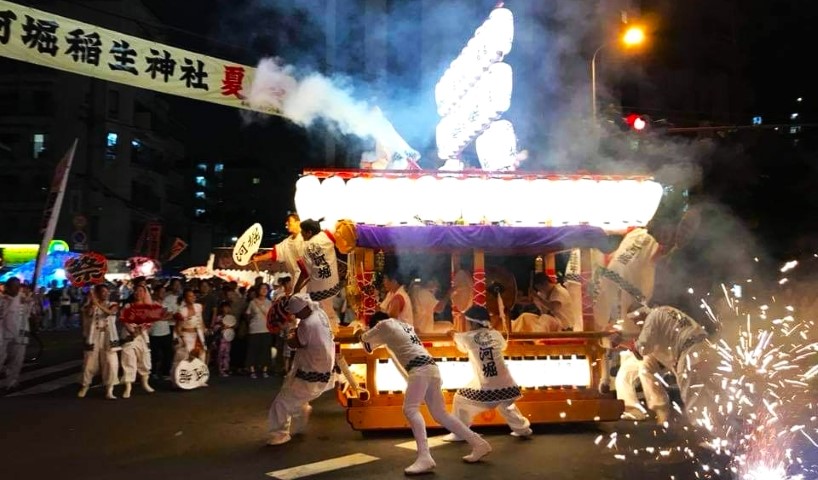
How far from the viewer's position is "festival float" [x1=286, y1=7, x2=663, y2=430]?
7.54m

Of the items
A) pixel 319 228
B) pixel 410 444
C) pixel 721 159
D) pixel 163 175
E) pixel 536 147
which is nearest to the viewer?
pixel 410 444

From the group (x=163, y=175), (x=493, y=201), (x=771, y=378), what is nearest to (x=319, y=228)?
(x=493, y=201)

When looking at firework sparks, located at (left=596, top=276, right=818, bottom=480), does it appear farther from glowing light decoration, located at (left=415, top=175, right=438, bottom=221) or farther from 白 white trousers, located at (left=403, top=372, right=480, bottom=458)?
glowing light decoration, located at (left=415, top=175, right=438, bottom=221)

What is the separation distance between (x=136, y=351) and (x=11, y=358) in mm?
2405

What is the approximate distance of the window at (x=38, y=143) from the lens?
3556 cm

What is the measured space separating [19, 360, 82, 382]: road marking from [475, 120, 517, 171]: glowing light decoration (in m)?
9.59

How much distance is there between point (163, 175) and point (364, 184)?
4124 cm

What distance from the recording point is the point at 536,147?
17547 millimetres

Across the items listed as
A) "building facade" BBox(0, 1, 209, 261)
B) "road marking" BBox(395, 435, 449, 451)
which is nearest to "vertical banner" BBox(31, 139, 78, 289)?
"road marking" BBox(395, 435, 449, 451)

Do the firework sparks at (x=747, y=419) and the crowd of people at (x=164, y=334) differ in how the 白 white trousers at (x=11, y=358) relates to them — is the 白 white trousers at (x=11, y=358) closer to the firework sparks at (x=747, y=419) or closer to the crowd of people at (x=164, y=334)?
the crowd of people at (x=164, y=334)

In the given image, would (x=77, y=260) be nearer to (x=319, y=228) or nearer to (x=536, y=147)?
(x=319, y=228)

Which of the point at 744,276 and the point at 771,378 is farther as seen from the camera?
the point at 744,276

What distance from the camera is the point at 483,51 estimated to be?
36.0 ft

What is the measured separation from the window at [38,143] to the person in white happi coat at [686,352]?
122 feet
